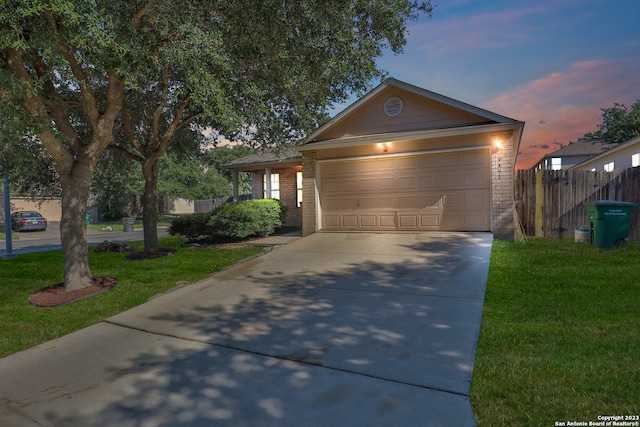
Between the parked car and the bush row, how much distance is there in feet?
61.2

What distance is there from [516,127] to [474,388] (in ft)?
26.6

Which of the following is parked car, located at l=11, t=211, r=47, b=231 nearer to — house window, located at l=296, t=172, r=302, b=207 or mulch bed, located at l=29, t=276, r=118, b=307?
house window, located at l=296, t=172, r=302, b=207

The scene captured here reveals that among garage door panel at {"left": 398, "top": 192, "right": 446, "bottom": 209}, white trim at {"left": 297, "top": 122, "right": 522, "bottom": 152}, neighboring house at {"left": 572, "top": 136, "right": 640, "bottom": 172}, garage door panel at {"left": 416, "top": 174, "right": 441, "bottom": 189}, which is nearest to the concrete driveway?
garage door panel at {"left": 398, "top": 192, "right": 446, "bottom": 209}

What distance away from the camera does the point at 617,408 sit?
240 cm

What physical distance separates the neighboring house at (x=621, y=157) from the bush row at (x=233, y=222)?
561 inches

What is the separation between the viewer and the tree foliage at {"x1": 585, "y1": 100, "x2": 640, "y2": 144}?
113ft

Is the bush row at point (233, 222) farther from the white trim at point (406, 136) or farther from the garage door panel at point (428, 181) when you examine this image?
the garage door panel at point (428, 181)

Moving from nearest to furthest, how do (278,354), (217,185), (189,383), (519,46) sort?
→ 1. (189,383)
2. (278,354)
3. (519,46)
4. (217,185)

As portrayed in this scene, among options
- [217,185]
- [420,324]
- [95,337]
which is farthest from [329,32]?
[217,185]

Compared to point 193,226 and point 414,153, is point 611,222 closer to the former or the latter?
point 414,153

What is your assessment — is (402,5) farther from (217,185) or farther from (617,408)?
(217,185)

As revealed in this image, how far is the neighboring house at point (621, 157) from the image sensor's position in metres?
14.5

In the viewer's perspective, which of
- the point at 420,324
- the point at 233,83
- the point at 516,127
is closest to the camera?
the point at 420,324

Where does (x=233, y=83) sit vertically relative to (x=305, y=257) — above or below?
above
